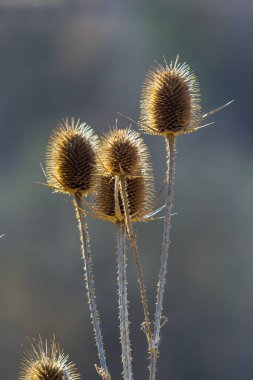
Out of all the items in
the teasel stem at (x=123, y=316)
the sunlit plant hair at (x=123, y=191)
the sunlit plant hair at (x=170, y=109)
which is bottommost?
the teasel stem at (x=123, y=316)

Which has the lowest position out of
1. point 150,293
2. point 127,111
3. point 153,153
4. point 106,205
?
point 106,205

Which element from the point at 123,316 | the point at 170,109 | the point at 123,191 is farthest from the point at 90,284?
the point at 170,109

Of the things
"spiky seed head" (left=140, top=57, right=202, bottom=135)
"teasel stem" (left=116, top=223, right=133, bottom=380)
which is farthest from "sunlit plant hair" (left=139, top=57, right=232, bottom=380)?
"teasel stem" (left=116, top=223, right=133, bottom=380)

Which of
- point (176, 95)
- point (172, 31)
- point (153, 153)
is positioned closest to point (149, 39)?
point (172, 31)

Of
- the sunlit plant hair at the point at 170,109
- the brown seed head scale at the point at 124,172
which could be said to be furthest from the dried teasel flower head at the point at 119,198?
the sunlit plant hair at the point at 170,109

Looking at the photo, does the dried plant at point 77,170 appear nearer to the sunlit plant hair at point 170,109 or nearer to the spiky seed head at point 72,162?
the spiky seed head at point 72,162

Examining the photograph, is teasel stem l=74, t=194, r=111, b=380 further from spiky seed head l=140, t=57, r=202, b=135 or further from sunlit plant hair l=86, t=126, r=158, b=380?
spiky seed head l=140, t=57, r=202, b=135

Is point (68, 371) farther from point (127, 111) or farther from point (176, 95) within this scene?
point (127, 111)
